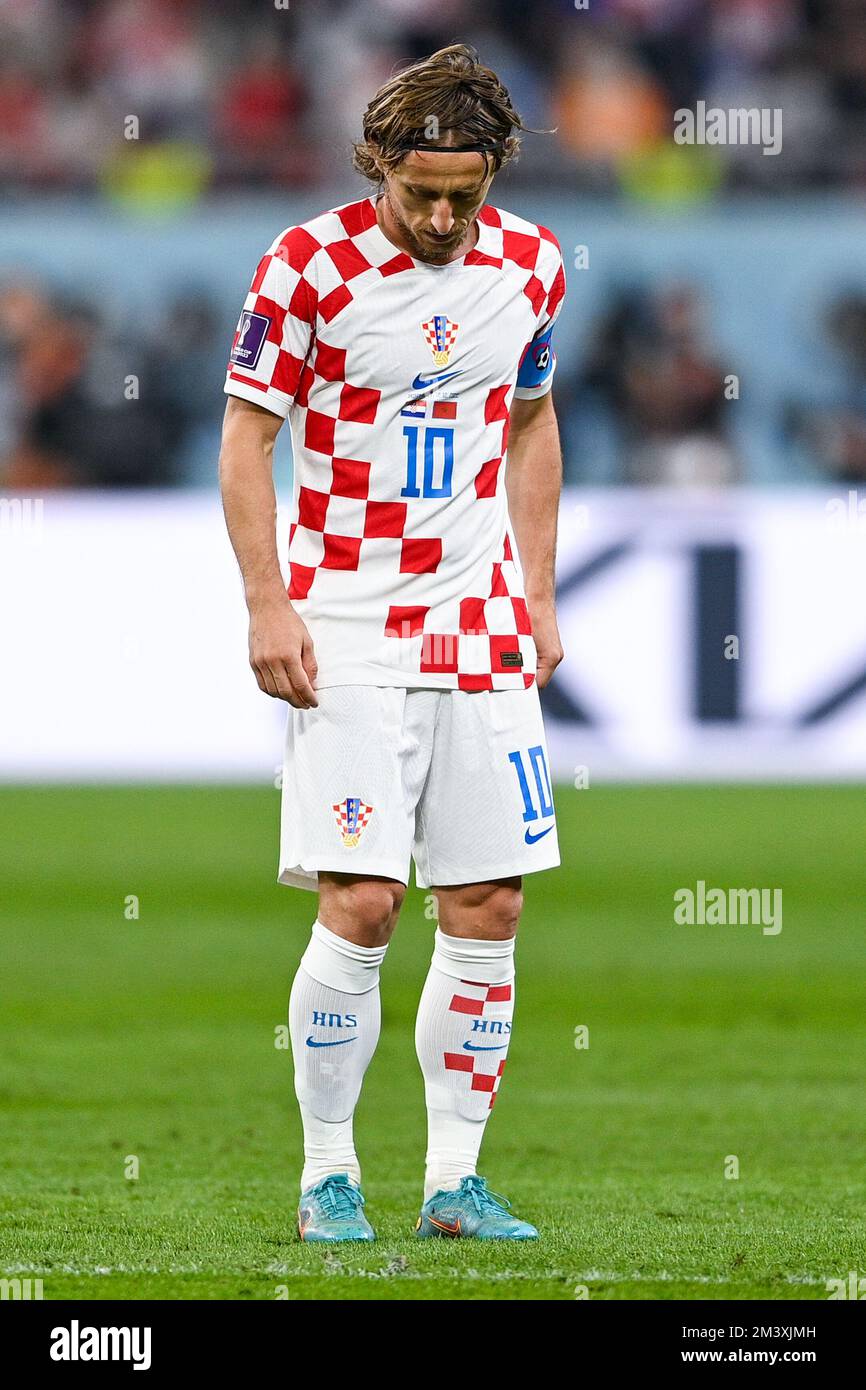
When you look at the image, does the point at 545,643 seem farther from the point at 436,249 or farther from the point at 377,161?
the point at 377,161

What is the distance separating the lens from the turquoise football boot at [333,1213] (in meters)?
4.00

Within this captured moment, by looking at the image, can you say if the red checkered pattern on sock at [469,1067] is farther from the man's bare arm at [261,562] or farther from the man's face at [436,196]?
the man's face at [436,196]

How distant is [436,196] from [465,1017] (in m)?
1.55

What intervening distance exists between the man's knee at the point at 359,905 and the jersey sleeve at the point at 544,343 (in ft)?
3.49

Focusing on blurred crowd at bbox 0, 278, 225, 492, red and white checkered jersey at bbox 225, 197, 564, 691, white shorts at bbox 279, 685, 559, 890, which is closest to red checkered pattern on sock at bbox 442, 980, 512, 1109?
white shorts at bbox 279, 685, 559, 890

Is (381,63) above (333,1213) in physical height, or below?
above

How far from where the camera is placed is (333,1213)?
4035 mm

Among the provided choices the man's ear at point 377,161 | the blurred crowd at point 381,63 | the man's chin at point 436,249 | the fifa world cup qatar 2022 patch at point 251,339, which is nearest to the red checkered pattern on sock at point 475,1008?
the fifa world cup qatar 2022 patch at point 251,339

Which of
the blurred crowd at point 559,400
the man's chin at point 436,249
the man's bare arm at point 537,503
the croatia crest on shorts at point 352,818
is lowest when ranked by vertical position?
the croatia crest on shorts at point 352,818

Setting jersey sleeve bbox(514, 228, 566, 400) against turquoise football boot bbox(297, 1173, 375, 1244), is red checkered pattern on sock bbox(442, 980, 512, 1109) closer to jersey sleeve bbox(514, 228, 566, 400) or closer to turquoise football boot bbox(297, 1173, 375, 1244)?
turquoise football boot bbox(297, 1173, 375, 1244)

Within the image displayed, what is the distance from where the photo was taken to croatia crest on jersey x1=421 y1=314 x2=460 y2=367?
4027 mm

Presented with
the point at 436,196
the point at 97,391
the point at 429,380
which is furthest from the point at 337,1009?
the point at 97,391
